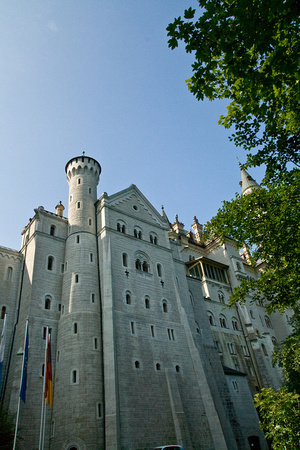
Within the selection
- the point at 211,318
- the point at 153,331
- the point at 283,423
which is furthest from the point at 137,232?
the point at 283,423

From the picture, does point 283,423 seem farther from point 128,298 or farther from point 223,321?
point 223,321

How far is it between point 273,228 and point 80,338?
17592 millimetres

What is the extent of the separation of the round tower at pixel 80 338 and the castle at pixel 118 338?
0.08 metres

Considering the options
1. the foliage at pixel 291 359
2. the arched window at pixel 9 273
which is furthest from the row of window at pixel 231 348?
the arched window at pixel 9 273

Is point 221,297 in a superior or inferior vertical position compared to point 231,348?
superior

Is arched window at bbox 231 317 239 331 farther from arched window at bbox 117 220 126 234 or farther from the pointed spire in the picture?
the pointed spire

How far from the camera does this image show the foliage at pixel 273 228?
1677 cm

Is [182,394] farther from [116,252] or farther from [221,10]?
[221,10]

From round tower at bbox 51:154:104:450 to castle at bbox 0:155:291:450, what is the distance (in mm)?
83

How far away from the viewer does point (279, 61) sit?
10852 mm

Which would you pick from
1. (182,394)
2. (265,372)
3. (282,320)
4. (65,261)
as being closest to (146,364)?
(182,394)

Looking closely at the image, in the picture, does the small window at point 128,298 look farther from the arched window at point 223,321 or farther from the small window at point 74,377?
the arched window at point 223,321

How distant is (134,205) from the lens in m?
39.4

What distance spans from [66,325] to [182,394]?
11.5 m
